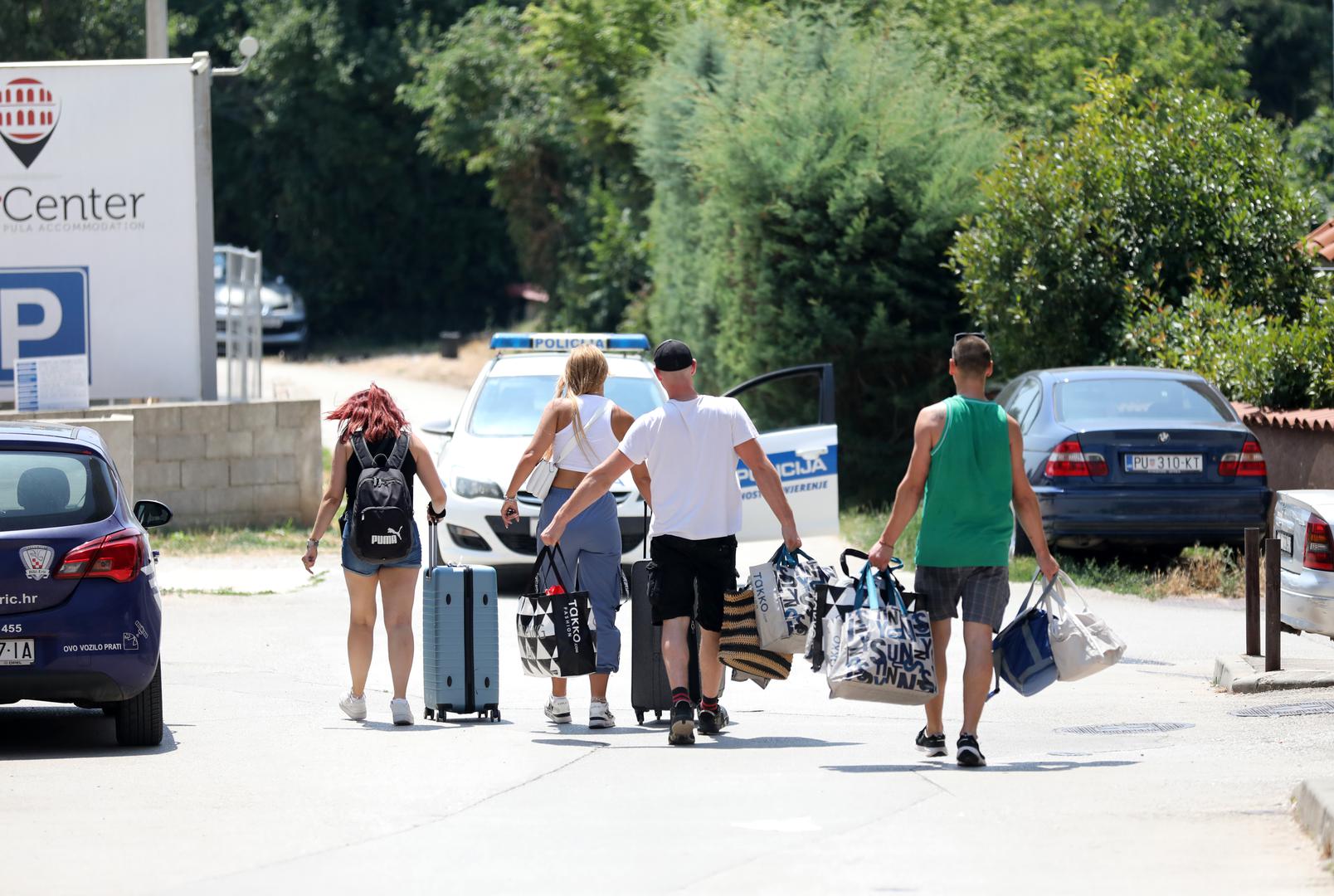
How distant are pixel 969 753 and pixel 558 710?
2.14 m

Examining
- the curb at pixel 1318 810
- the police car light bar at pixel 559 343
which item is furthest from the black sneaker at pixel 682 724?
the police car light bar at pixel 559 343

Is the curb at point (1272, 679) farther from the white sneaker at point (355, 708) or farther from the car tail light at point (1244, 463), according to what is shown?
the white sneaker at point (355, 708)

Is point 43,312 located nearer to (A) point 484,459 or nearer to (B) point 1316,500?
(A) point 484,459

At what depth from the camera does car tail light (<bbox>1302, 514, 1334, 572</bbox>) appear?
345 inches

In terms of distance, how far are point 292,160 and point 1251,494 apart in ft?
103

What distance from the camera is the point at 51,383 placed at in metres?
15.9

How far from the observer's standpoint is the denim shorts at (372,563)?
8.35m

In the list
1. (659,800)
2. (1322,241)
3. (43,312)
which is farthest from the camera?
(1322,241)

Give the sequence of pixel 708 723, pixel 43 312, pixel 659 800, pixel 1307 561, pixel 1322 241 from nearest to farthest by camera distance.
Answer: pixel 659 800 → pixel 708 723 → pixel 1307 561 → pixel 43 312 → pixel 1322 241

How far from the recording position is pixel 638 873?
5594 millimetres

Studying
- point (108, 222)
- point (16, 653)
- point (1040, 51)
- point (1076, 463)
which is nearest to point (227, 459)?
point (108, 222)

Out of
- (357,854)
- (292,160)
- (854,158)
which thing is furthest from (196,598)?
(292,160)

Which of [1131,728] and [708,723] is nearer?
[708,723]

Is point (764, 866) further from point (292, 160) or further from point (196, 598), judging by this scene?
point (292, 160)
